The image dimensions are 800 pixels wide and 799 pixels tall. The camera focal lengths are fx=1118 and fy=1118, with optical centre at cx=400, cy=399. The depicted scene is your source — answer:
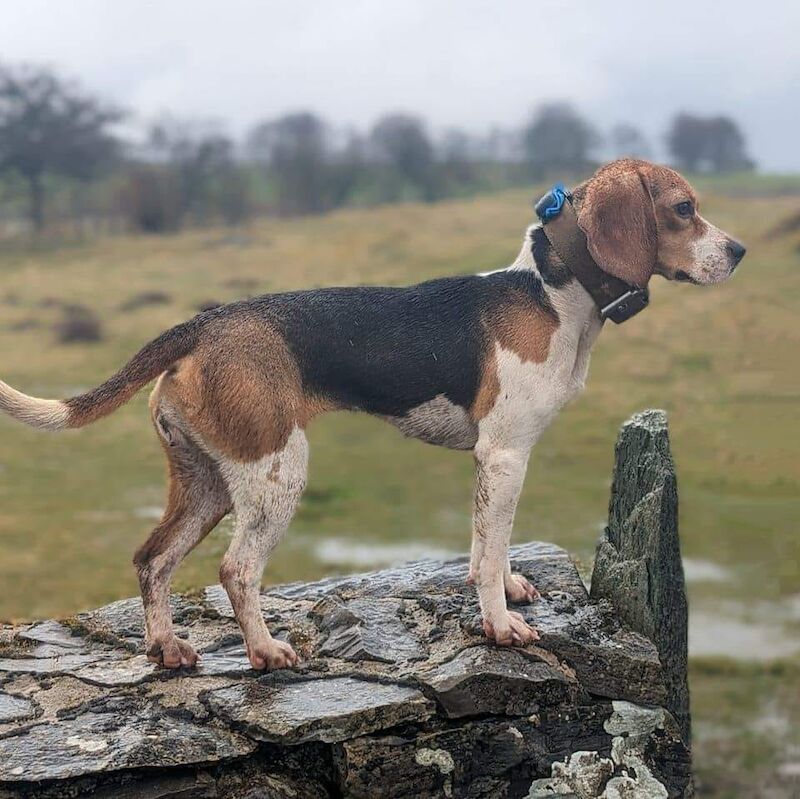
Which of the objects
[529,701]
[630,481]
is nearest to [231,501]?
[529,701]

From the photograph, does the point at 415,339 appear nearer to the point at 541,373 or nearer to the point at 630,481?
the point at 541,373

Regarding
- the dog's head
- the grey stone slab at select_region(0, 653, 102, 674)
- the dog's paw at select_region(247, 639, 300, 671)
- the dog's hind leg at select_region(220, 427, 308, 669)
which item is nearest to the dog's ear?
the dog's head

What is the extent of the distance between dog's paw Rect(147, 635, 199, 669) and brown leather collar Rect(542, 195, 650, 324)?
329 centimetres

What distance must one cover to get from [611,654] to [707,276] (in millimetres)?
2395

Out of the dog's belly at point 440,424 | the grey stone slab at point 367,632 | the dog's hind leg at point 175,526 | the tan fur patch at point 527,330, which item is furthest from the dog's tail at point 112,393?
the grey stone slab at point 367,632

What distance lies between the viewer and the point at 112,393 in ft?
21.2

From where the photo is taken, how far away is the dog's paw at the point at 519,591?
7559 mm

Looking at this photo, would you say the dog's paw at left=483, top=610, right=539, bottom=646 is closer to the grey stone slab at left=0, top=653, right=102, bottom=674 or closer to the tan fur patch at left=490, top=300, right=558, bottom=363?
the tan fur patch at left=490, top=300, right=558, bottom=363

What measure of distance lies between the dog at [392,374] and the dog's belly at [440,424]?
0.01 meters

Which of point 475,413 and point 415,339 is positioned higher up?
point 415,339

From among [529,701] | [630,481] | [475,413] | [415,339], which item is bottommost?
[529,701]

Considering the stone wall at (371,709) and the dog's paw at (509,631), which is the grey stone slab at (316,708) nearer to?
→ the stone wall at (371,709)

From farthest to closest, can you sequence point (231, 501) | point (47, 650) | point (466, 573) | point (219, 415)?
point (466, 573)
point (47, 650)
point (231, 501)
point (219, 415)

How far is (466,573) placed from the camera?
27.2 ft
